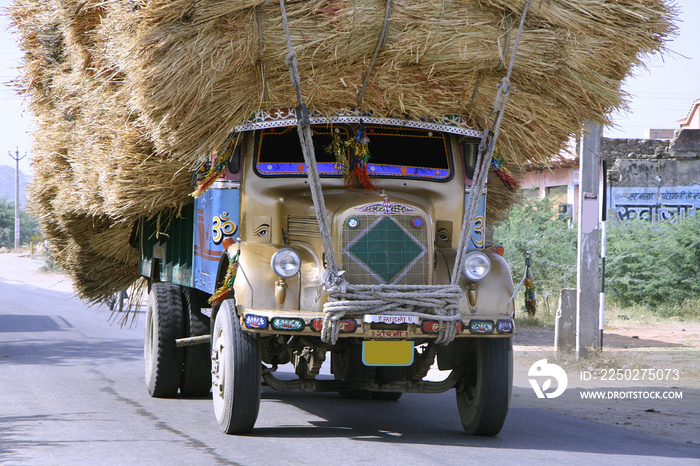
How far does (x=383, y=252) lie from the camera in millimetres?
5926

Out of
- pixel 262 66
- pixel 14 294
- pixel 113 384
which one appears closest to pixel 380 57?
pixel 262 66

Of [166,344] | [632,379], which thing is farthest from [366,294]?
[632,379]

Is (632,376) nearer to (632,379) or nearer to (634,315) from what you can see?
(632,379)

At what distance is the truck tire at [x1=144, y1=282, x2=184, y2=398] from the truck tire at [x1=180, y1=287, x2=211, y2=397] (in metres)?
0.08

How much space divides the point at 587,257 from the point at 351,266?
594cm

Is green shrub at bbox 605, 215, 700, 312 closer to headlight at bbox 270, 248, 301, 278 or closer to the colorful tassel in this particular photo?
the colorful tassel

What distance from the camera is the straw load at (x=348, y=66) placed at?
5.73 meters

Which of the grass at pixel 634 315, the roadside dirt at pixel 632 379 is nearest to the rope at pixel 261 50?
the roadside dirt at pixel 632 379

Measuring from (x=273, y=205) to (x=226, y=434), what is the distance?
1.75m

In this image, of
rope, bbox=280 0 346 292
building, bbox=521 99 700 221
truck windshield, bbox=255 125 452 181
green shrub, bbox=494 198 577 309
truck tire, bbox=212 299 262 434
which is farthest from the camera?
building, bbox=521 99 700 221

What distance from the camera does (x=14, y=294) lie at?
2562cm

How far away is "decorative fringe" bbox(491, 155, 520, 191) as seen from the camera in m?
6.90

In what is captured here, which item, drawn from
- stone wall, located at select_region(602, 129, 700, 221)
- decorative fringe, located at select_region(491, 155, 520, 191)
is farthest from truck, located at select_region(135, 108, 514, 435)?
stone wall, located at select_region(602, 129, 700, 221)

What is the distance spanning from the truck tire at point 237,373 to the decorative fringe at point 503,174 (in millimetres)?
2456
